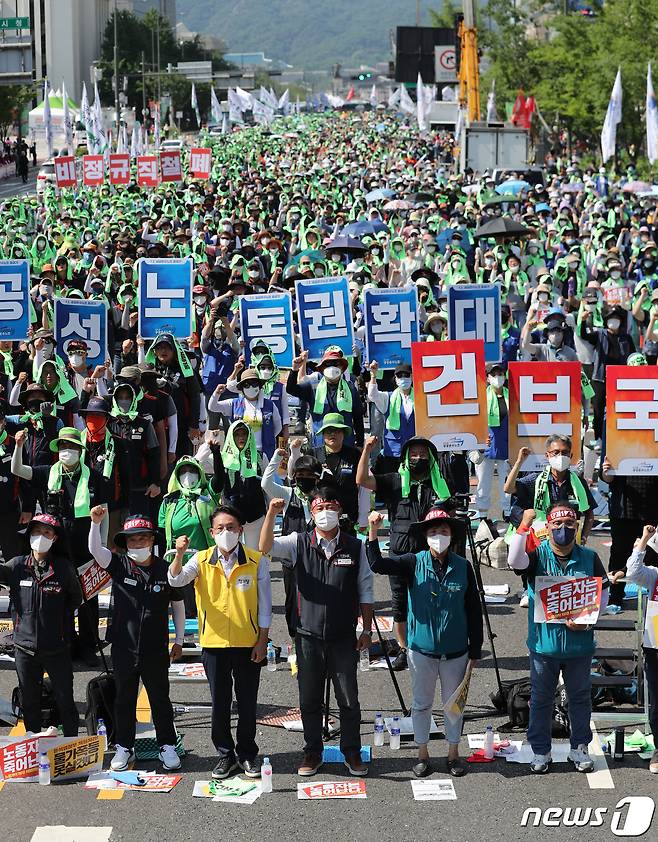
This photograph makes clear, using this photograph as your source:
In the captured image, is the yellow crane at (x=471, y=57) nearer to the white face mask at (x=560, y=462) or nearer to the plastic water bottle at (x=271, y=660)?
the white face mask at (x=560, y=462)

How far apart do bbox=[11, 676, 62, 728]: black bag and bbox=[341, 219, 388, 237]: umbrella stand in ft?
59.1

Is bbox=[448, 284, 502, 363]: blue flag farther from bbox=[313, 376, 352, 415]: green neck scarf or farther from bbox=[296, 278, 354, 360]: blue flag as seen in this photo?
bbox=[313, 376, 352, 415]: green neck scarf

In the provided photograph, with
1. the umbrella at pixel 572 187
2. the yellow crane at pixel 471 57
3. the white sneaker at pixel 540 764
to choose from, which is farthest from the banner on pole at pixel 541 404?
the yellow crane at pixel 471 57

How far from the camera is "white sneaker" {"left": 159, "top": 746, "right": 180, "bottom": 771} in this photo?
8914 millimetres

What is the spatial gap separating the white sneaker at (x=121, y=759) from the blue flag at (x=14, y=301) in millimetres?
8404

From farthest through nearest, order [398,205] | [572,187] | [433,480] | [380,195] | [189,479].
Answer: [572,187] → [380,195] → [398,205] → [189,479] → [433,480]

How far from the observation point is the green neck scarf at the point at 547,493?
34.9 feet

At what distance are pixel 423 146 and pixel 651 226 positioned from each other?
41.2 metres

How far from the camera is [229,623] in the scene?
8758mm

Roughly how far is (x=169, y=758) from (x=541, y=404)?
164 inches

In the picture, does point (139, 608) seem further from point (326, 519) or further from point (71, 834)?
point (71, 834)

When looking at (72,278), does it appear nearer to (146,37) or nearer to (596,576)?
(596,576)

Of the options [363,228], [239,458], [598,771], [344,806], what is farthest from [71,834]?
[363,228]

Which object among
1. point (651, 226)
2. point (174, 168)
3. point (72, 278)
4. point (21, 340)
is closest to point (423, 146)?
point (174, 168)
